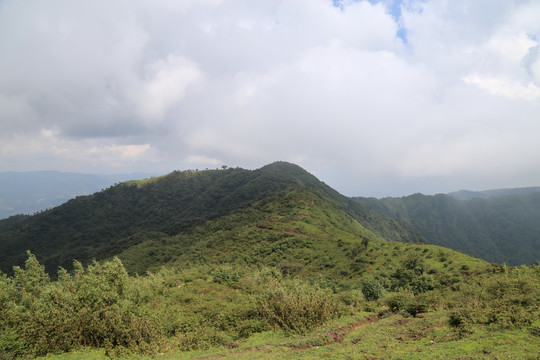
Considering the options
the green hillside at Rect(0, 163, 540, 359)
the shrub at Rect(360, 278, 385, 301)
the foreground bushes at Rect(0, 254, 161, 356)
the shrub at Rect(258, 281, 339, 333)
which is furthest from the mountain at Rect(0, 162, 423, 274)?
the foreground bushes at Rect(0, 254, 161, 356)

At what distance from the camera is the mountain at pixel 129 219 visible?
13225 centimetres

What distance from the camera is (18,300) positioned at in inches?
679

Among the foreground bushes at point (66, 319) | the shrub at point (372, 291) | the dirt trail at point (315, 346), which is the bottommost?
the shrub at point (372, 291)

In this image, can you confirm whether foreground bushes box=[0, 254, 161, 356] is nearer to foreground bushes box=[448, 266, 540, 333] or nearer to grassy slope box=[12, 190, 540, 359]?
grassy slope box=[12, 190, 540, 359]

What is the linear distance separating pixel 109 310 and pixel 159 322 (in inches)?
147

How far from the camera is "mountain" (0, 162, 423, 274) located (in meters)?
132

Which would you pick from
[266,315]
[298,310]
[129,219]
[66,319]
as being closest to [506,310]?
[298,310]

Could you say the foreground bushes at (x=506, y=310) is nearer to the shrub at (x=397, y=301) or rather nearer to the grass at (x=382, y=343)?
the grass at (x=382, y=343)

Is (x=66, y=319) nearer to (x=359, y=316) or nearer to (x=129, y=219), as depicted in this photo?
(x=359, y=316)

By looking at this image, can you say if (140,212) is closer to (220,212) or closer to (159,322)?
(220,212)

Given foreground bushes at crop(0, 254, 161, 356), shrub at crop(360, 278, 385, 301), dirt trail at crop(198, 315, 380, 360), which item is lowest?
shrub at crop(360, 278, 385, 301)

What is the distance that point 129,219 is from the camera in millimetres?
175875

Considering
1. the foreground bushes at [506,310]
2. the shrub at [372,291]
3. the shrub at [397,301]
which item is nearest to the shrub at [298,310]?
the shrub at [397,301]

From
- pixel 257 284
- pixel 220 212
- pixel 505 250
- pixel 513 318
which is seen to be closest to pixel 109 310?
pixel 257 284
